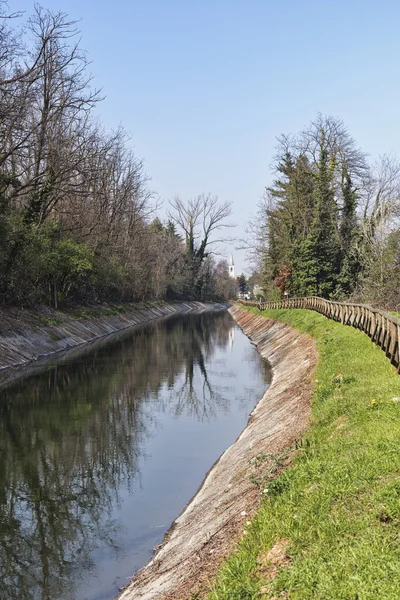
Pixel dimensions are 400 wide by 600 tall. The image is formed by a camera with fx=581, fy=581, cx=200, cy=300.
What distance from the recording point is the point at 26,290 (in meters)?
36.7

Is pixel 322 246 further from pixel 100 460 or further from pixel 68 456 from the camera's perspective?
pixel 68 456

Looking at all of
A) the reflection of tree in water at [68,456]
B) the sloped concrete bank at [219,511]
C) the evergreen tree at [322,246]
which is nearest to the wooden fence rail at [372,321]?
the sloped concrete bank at [219,511]

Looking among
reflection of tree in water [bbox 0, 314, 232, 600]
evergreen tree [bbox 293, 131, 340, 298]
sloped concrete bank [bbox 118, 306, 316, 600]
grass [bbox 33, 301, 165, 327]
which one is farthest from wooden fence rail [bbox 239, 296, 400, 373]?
grass [bbox 33, 301, 165, 327]

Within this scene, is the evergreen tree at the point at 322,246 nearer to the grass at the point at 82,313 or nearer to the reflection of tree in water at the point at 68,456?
the grass at the point at 82,313

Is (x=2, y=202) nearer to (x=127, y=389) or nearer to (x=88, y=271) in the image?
(x=127, y=389)

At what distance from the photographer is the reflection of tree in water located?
8727 mm

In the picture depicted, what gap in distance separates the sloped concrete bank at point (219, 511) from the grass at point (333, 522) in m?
0.44

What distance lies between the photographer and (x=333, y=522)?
5.84m

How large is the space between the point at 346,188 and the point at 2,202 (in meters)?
33.3

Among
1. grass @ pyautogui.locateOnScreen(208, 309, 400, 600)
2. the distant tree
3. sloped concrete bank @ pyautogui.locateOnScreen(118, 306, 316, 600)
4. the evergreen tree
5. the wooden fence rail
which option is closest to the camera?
grass @ pyautogui.locateOnScreen(208, 309, 400, 600)

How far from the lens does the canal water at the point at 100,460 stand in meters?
8.64

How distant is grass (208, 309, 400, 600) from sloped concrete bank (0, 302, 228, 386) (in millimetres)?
17596

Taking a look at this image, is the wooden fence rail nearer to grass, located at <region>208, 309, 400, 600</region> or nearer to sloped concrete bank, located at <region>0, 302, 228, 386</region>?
grass, located at <region>208, 309, 400, 600</region>

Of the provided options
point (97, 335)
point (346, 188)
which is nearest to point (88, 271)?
point (97, 335)
